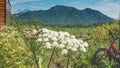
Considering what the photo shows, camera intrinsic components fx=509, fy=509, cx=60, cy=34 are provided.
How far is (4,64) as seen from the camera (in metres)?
13.5

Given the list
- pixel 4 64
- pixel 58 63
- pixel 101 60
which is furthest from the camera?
pixel 58 63

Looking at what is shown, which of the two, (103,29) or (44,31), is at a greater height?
(44,31)

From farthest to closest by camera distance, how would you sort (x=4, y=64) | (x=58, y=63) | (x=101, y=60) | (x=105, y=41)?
(x=105, y=41) → (x=58, y=63) → (x=101, y=60) → (x=4, y=64)

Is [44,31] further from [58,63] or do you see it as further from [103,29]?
[103,29]

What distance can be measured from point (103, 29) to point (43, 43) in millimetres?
15634

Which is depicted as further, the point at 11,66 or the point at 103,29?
the point at 103,29

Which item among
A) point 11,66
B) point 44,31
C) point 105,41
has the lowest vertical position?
point 105,41

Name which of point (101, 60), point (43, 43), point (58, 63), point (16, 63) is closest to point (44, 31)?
point (43, 43)

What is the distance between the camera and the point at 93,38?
2711 centimetres

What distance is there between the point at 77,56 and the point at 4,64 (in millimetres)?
5203

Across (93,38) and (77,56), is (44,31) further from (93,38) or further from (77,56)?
(93,38)

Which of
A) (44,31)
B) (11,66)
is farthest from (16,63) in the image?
(44,31)

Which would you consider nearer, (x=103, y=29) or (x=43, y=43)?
(x=43, y=43)

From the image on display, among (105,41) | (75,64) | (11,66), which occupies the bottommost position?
(105,41)
